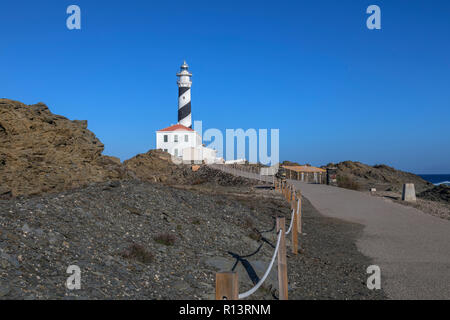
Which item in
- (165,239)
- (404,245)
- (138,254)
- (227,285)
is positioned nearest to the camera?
(227,285)

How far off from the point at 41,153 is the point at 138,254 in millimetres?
5802

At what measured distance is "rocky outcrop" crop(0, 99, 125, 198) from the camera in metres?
10.0

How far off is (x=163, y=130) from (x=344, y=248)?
146 feet

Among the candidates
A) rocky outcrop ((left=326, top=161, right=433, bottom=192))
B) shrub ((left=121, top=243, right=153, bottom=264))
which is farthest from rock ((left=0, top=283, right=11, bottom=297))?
rocky outcrop ((left=326, top=161, right=433, bottom=192))

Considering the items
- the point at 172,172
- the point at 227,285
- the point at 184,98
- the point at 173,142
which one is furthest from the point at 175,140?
→ the point at 227,285

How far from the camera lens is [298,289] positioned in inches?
283

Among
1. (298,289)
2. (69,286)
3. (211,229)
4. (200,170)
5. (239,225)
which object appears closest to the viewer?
(69,286)

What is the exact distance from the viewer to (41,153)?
10.8 metres

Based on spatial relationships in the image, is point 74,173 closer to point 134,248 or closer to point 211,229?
point 211,229

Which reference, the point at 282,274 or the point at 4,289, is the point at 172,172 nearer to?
the point at 282,274

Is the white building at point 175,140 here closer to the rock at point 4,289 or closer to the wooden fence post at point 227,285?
the rock at point 4,289

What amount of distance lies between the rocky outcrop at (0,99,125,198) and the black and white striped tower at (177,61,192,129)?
153 ft
